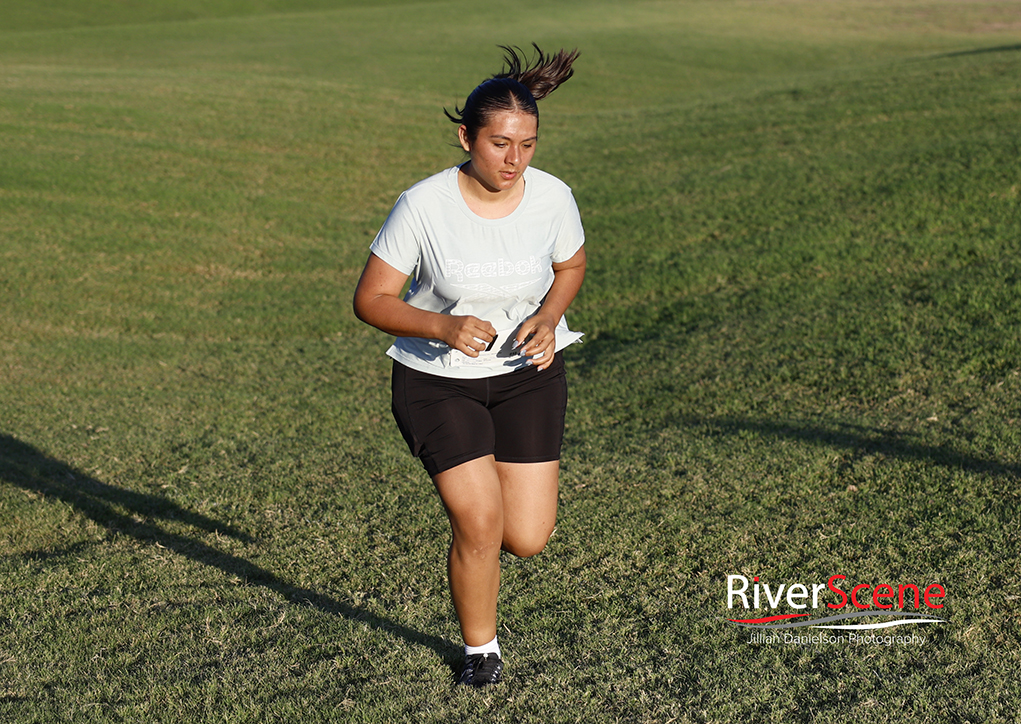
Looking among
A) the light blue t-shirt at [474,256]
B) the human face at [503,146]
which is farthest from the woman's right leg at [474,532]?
the human face at [503,146]

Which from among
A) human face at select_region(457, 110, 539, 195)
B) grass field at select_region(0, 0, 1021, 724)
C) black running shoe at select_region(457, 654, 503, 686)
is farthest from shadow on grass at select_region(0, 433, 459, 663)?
human face at select_region(457, 110, 539, 195)

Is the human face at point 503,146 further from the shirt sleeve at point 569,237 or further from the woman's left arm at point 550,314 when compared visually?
the woman's left arm at point 550,314

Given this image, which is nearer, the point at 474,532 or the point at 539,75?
the point at 474,532

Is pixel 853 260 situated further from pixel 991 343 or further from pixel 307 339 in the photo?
pixel 307 339

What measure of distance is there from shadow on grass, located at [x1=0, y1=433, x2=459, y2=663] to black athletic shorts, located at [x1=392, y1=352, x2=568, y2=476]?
1089 millimetres

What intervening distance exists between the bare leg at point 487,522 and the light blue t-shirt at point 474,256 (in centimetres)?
43

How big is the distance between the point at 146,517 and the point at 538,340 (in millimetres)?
3793

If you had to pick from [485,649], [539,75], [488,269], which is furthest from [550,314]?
[485,649]

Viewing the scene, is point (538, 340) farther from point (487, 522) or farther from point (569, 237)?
point (487, 522)

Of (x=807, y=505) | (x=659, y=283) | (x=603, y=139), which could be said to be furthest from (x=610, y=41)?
(x=807, y=505)

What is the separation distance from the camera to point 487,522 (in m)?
3.90

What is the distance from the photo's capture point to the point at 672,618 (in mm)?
4746

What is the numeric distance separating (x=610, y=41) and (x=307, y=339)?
31081mm

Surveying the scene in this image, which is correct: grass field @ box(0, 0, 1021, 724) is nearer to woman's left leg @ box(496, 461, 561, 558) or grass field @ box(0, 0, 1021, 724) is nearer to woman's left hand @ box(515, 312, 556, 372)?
woman's left leg @ box(496, 461, 561, 558)
